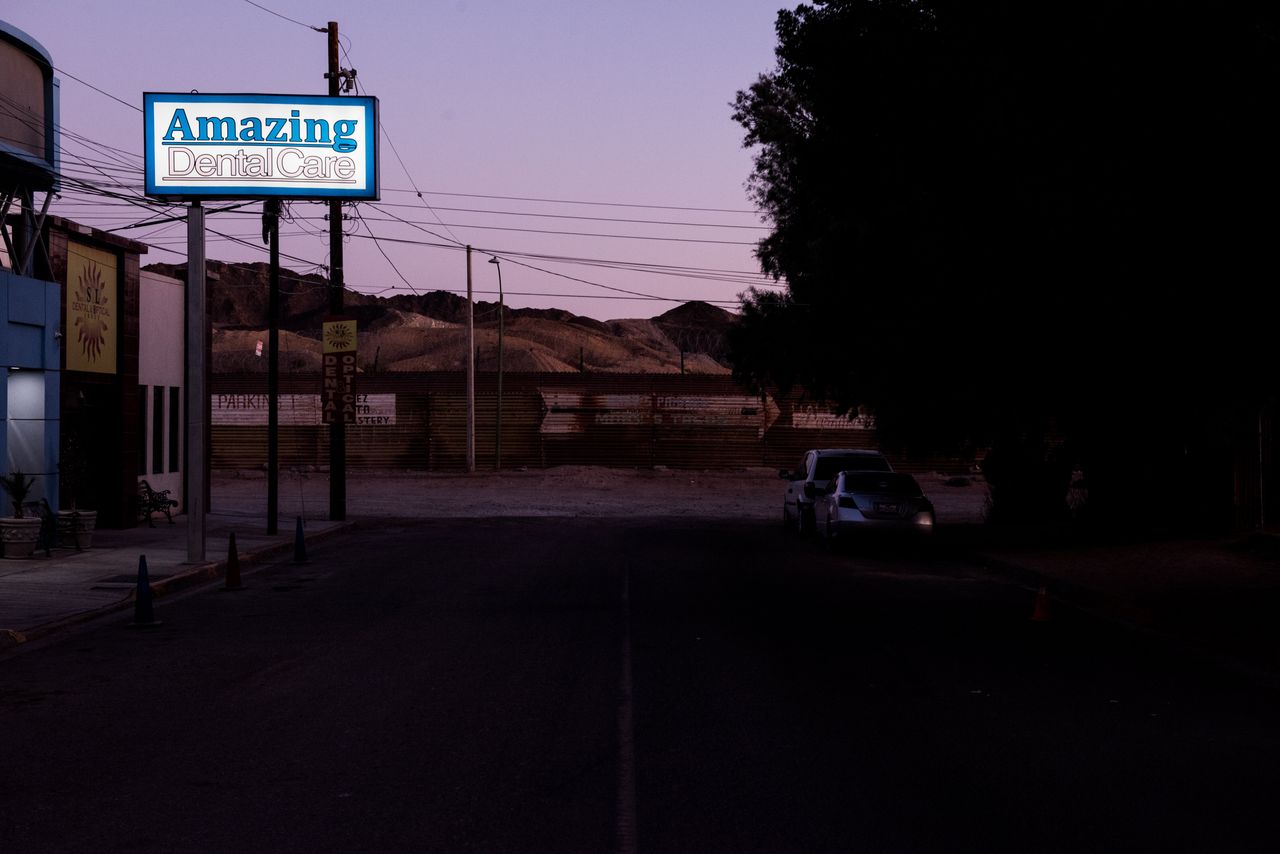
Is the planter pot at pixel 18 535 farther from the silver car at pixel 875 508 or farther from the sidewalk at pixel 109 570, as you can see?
the silver car at pixel 875 508

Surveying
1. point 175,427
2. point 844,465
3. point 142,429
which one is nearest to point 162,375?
point 175,427

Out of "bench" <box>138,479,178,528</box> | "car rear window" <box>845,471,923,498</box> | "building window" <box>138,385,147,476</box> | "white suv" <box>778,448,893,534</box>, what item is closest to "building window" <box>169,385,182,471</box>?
"building window" <box>138,385,147,476</box>

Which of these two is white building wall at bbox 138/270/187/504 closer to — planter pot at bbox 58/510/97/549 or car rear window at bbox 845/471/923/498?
planter pot at bbox 58/510/97/549

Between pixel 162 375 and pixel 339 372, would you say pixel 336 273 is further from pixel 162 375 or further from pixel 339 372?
pixel 162 375

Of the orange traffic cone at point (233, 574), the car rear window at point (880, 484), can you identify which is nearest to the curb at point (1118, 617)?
the car rear window at point (880, 484)

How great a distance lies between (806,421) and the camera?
52.8 m

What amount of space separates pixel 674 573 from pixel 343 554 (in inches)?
268

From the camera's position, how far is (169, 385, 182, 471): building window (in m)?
31.2

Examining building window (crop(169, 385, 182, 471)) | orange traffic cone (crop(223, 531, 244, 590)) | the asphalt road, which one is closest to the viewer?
the asphalt road

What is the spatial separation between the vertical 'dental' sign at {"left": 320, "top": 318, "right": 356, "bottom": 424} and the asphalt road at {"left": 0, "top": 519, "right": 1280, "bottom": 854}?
1500cm

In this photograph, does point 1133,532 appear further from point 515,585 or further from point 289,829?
point 289,829

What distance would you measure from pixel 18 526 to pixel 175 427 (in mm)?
11485

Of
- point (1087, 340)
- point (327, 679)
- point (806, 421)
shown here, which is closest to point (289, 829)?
point (327, 679)

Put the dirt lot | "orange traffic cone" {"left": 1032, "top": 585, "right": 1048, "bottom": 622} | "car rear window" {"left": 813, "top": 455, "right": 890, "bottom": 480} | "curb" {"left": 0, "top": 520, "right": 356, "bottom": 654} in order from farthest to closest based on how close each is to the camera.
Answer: the dirt lot
"car rear window" {"left": 813, "top": 455, "right": 890, "bottom": 480}
"orange traffic cone" {"left": 1032, "top": 585, "right": 1048, "bottom": 622}
"curb" {"left": 0, "top": 520, "right": 356, "bottom": 654}
